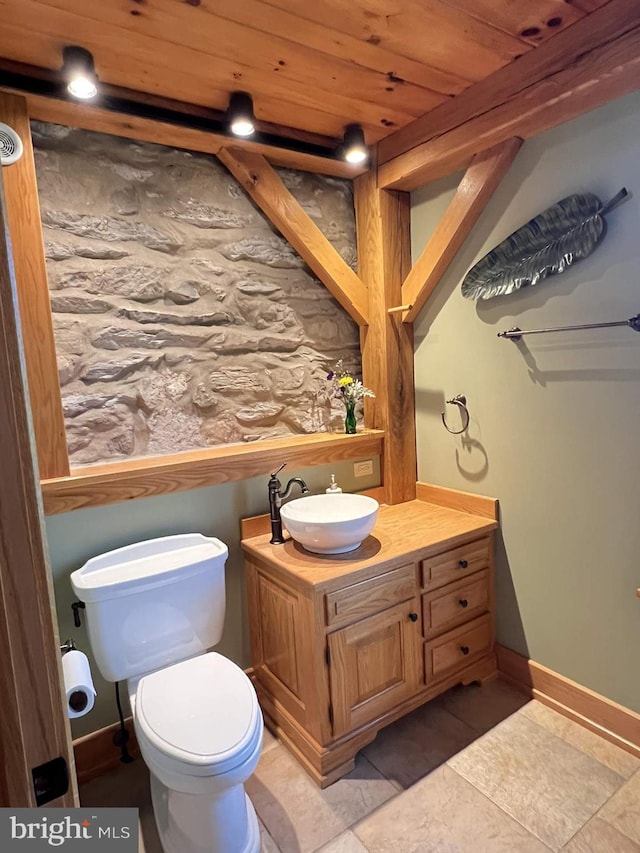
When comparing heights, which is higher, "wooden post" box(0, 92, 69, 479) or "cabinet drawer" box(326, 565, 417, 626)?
"wooden post" box(0, 92, 69, 479)

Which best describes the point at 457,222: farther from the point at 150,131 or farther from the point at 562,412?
the point at 150,131

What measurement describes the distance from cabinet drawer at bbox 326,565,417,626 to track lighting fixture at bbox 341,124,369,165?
1778mm

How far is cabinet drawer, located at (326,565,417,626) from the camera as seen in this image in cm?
172

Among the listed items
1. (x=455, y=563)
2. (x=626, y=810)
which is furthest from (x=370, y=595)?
(x=626, y=810)

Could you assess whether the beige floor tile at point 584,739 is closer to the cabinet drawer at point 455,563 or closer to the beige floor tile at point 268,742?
the cabinet drawer at point 455,563

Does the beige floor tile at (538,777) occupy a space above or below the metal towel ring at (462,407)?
below

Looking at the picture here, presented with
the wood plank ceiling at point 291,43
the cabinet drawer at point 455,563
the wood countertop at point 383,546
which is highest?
the wood plank ceiling at point 291,43

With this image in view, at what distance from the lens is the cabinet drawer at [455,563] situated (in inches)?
77.8

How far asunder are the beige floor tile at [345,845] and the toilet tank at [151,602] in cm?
72

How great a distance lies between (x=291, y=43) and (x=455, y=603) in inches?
85.0

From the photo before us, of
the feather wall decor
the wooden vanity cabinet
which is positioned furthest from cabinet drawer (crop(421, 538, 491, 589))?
the feather wall decor

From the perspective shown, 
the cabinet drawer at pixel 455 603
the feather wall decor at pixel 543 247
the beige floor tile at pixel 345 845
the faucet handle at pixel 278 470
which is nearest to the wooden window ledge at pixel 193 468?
the faucet handle at pixel 278 470

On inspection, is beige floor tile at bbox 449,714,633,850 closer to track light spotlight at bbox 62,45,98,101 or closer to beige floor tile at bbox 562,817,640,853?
beige floor tile at bbox 562,817,640,853

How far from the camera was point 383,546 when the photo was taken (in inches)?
77.0
